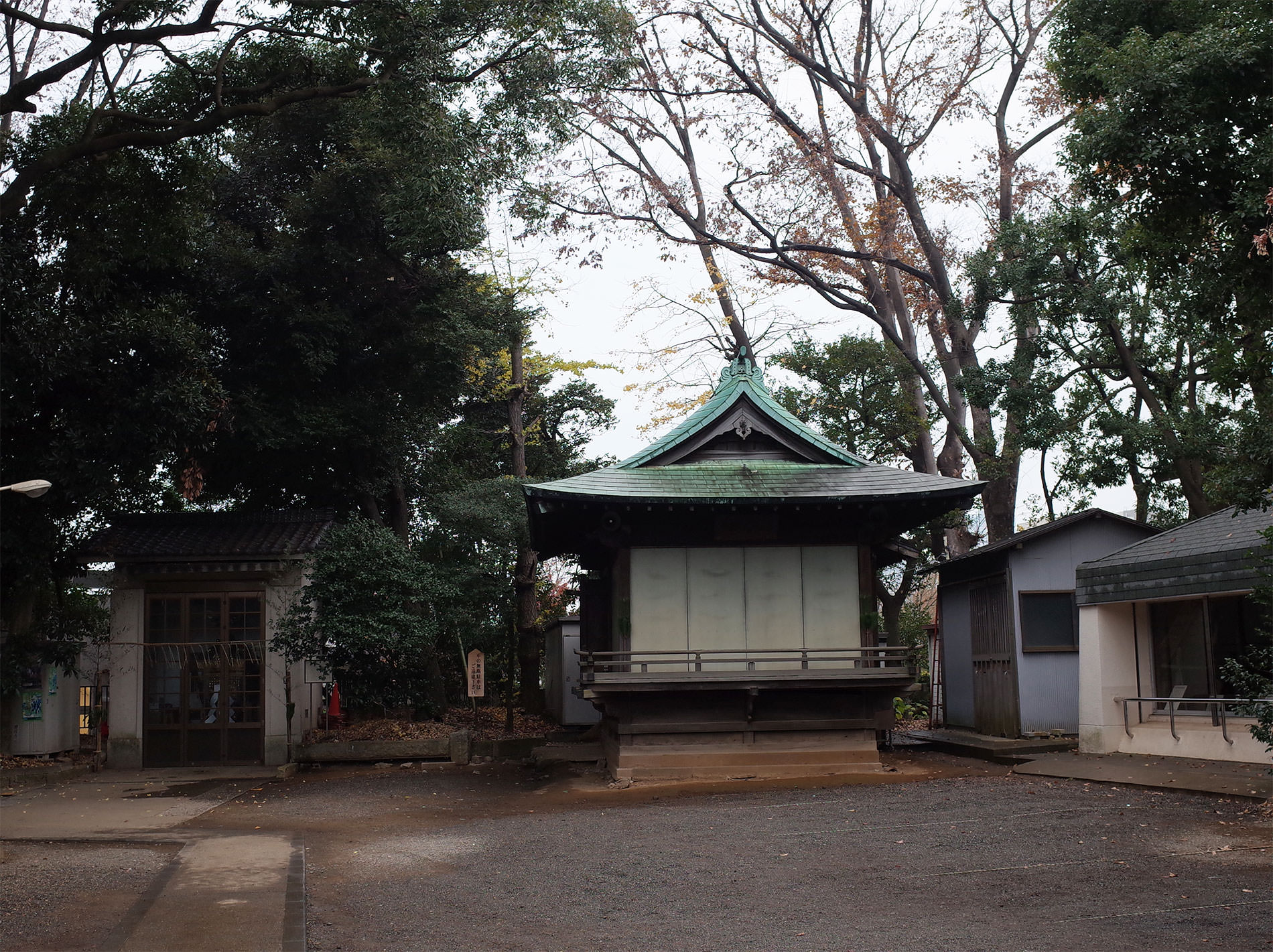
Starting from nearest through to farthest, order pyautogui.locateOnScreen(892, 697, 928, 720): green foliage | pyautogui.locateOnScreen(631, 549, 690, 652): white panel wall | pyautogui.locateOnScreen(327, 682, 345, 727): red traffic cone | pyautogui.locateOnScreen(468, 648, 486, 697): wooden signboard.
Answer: pyautogui.locateOnScreen(631, 549, 690, 652): white panel wall
pyautogui.locateOnScreen(327, 682, 345, 727): red traffic cone
pyautogui.locateOnScreen(468, 648, 486, 697): wooden signboard
pyautogui.locateOnScreen(892, 697, 928, 720): green foliage

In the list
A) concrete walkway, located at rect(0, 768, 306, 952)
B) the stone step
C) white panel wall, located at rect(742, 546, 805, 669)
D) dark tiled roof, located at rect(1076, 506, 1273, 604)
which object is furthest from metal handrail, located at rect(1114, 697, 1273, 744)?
concrete walkway, located at rect(0, 768, 306, 952)

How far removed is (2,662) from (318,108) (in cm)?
1195

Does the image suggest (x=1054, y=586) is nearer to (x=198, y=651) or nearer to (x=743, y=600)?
(x=743, y=600)

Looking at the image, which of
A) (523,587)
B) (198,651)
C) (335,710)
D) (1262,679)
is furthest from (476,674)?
(1262,679)

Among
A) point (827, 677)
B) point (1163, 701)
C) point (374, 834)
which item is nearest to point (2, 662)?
point (374, 834)

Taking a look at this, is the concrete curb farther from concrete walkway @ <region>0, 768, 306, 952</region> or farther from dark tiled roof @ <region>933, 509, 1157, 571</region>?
dark tiled roof @ <region>933, 509, 1157, 571</region>

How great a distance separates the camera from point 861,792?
13.5 meters

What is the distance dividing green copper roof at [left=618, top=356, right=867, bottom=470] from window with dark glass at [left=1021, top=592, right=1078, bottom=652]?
4057 millimetres

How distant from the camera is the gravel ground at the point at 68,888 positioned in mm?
7102

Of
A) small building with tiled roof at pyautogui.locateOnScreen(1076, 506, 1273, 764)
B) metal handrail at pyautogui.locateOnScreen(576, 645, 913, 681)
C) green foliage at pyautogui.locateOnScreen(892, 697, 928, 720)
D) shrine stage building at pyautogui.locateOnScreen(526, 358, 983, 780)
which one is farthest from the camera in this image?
green foliage at pyautogui.locateOnScreen(892, 697, 928, 720)

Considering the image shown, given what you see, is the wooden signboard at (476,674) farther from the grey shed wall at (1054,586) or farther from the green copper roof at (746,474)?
the grey shed wall at (1054,586)

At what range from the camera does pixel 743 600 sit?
16.4 meters

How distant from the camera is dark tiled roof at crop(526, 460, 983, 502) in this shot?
15.3 metres

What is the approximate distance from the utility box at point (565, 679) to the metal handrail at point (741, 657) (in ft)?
24.1
